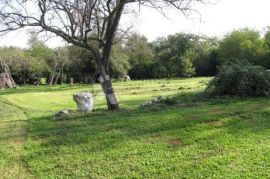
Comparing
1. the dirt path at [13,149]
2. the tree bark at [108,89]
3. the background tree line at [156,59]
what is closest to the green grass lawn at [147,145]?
the dirt path at [13,149]

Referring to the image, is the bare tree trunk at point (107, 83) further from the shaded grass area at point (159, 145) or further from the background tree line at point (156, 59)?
the background tree line at point (156, 59)

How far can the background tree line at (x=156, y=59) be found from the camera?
50.8 meters

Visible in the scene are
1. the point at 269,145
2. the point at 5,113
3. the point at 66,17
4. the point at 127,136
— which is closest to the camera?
the point at 269,145

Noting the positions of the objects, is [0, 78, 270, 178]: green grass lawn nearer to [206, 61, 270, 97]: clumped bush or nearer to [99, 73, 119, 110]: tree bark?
[206, 61, 270, 97]: clumped bush

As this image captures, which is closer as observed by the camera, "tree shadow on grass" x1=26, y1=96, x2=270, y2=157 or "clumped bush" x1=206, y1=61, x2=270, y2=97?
"tree shadow on grass" x1=26, y1=96, x2=270, y2=157

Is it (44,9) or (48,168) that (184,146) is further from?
(44,9)

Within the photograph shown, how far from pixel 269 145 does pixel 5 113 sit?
10945 mm

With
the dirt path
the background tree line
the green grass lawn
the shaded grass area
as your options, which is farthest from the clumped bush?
the background tree line

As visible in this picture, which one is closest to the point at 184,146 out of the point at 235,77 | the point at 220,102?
the point at 220,102

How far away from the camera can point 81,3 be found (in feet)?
42.9

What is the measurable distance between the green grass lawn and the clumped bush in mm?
2020

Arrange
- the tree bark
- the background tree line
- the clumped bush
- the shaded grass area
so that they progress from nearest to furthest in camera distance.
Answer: the shaded grass area → the clumped bush → the tree bark → the background tree line

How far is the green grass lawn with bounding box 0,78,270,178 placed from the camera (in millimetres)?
6383

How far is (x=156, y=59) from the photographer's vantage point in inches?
→ 2356
